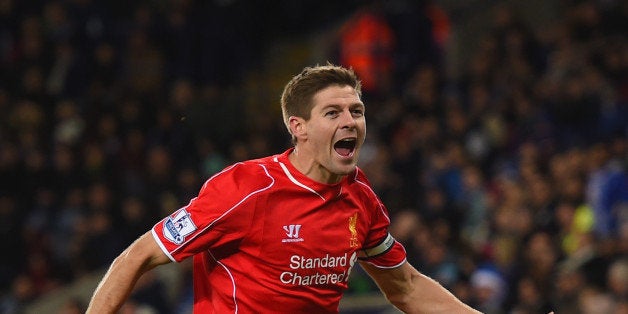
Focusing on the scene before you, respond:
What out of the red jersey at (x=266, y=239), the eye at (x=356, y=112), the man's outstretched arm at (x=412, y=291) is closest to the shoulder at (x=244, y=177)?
the red jersey at (x=266, y=239)

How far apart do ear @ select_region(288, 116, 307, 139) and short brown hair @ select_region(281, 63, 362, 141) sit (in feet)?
0.06

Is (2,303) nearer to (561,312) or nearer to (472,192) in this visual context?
(472,192)

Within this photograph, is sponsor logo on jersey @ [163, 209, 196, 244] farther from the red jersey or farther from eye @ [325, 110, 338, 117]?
eye @ [325, 110, 338, 117]

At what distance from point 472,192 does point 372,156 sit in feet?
5.09

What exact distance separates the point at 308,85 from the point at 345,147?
30 centimetres

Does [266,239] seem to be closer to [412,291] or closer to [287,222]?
[287,222]

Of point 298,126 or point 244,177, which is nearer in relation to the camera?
point 244,177

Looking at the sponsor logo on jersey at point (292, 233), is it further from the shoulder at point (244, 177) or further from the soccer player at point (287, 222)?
the shoulder at point (244, 177)

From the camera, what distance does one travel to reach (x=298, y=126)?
16.3 feet

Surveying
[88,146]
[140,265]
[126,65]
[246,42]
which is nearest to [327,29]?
[246,42]

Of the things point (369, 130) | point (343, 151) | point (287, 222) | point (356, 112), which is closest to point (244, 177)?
point (287, 222)

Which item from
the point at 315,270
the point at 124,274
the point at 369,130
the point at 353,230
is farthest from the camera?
the point at 369,130

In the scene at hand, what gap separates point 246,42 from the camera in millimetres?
14656

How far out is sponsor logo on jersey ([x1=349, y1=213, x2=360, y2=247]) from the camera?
503cm
